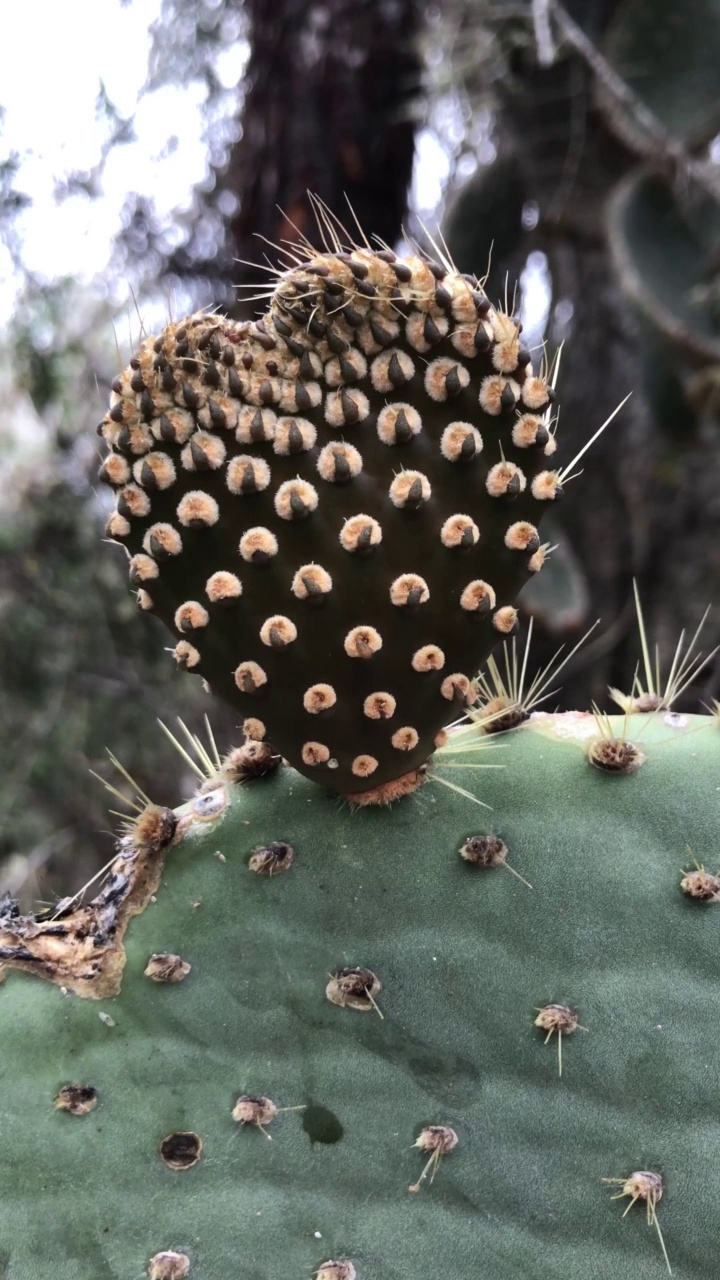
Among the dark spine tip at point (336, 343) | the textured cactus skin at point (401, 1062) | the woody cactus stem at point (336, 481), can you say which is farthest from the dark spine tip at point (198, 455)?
the textured cactus skin at point (401, 1062)

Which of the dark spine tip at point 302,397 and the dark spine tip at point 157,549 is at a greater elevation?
the dark spine tip at point 302,397

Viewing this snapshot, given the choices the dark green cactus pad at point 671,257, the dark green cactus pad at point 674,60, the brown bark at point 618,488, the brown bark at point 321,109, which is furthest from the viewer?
the brown bark at point 618,488

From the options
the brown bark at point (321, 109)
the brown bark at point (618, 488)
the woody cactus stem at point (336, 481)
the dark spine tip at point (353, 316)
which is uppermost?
the brown bark at point (321, 109)

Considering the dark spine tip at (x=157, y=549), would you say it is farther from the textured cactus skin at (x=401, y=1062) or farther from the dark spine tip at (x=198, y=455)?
the textured cactus skin at (x=401, y=1062)

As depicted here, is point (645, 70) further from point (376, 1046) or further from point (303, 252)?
point (376, 1046)

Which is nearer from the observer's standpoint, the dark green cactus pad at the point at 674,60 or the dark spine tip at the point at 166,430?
the dark spine tip at the point at 166,430

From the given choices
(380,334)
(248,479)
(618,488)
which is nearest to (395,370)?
(380,334)

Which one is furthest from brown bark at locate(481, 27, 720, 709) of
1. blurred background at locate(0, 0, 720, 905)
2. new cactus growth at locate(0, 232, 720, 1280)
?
new cactus growth at locate(0, 232, 720, 1280)

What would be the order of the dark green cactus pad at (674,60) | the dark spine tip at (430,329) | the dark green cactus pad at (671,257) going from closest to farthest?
the dark spine tip at (430,329) → the dark green cactus pad at (674,60) → the dark green cactus pad at (671,257)
